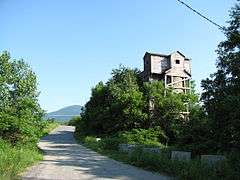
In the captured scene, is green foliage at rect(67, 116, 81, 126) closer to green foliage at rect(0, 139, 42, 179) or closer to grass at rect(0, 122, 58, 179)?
grass at rect(0, 122, 58, 179)

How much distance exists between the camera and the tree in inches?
910

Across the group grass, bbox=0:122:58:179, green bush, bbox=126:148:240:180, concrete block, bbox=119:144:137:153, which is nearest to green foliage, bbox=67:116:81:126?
concrete block, bbox=119:144:137:153

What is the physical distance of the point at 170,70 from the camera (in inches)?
1764

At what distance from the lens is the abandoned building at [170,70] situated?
44781 mm

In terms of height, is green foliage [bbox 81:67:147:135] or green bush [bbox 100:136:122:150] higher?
green foliage [bbox 81:67:147:135]

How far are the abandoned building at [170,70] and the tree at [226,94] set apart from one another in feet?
54.0

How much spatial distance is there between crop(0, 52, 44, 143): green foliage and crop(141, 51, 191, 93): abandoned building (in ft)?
68.5

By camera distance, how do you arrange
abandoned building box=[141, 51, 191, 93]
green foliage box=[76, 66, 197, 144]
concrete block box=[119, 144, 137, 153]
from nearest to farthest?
concrete block box=[119, 144, 137, 153], green foliage box=[76, 66, 197, 144], abandoned building box=[141, 51, 191, 93]

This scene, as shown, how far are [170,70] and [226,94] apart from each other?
19498 millimetres

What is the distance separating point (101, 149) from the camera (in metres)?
33.8

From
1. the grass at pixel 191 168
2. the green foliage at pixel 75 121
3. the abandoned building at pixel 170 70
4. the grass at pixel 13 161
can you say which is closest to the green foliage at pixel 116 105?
the abandoned building at pixel 170 70

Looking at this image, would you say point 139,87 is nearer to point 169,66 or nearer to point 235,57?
point 169,66

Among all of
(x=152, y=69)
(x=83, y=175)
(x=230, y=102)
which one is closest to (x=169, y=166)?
(x=83, y=175)

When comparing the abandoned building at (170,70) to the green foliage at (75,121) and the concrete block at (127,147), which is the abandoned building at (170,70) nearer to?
the concrete block at (127,147)
